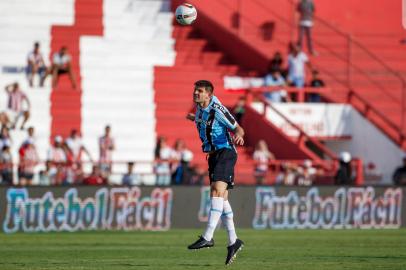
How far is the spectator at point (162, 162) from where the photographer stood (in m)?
25.2

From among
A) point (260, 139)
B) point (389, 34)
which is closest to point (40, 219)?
point (260, 139)

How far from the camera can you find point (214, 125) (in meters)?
14.0

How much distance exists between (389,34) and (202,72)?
7.33 meters

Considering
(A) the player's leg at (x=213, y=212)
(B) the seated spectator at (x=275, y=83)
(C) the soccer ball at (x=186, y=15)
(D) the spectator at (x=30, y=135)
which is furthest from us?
(B) the seated spectator at (x=275, y=83)

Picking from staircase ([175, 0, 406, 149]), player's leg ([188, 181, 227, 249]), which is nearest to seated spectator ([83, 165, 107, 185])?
staircase ([175, 0, 406, 149])

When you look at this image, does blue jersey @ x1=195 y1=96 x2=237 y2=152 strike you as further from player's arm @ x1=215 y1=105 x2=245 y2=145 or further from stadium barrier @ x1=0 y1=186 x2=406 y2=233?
stadium barrier @ x1=0 y1=186 x2=406 y2=233

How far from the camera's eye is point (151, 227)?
961 inches

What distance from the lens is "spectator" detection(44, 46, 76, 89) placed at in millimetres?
30031

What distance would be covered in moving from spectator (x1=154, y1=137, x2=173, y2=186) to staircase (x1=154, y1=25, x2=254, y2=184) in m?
1.52

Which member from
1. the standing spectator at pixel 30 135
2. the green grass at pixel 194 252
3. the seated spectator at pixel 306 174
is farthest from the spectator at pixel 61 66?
the green grass at pixel 194 252

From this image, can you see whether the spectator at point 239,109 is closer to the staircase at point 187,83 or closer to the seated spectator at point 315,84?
the staircase at point 187,83

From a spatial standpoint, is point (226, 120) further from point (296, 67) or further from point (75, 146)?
point (296, 67)

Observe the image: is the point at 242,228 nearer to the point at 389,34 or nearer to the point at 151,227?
the point at 151,227

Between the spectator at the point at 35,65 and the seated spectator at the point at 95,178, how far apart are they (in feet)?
19.7
